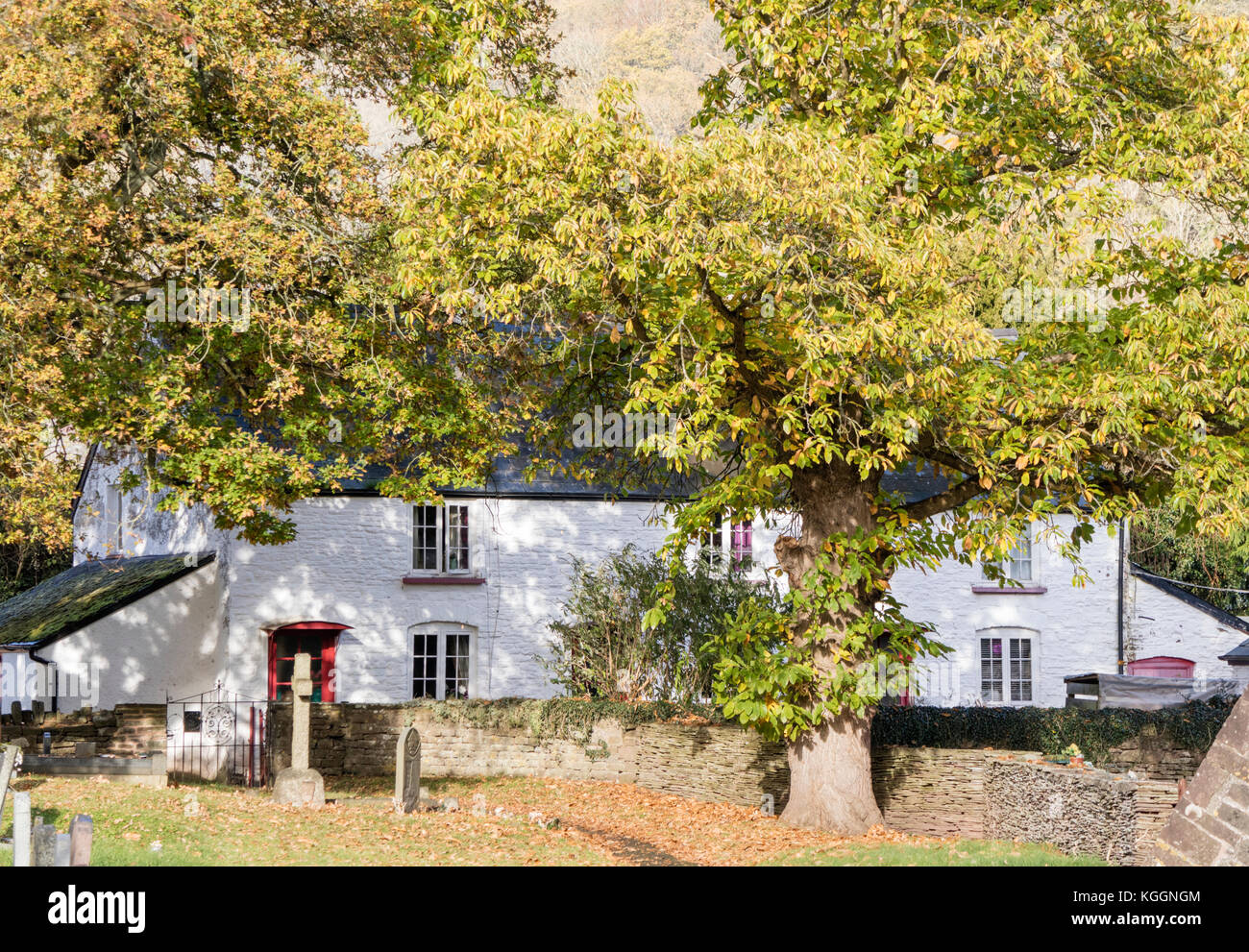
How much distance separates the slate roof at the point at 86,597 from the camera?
82.7 ft

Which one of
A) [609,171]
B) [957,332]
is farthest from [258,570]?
A: [957,332]

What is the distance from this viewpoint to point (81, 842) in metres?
9.43

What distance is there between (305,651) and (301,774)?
33.4 feet

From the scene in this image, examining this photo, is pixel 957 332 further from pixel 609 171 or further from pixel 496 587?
pixel 496 587

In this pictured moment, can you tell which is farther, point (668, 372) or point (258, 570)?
point (258, 570)

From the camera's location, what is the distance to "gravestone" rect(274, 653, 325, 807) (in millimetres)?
16938

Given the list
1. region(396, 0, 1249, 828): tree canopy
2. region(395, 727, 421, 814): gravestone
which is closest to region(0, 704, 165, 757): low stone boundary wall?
region(395, 727, 421, 814): gravestone

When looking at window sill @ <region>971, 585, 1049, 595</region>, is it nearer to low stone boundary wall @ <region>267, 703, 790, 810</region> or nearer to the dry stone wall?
low stone boundary wall @ <region>267, 703, 790, 810</region>

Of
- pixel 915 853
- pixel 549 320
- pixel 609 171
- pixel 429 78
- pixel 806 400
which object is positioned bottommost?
pixel 915 853

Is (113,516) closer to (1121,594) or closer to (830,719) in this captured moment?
(830,719)

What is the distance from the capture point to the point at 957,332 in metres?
12.7
